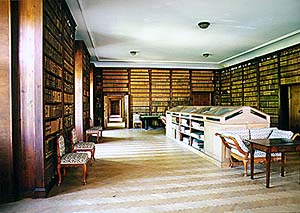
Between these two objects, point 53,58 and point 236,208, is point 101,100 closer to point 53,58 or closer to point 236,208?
point 53,58

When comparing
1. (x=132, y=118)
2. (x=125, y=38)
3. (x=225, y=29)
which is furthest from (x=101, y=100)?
(x=225, y=29)

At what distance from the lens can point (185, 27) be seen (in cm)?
641

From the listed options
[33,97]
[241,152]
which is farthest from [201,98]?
[33,97]

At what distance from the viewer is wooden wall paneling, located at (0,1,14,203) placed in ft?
9.70

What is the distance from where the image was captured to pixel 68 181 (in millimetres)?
3832

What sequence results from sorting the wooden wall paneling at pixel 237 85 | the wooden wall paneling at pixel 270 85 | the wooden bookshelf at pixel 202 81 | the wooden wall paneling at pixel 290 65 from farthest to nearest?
the wooden bookshelf at pixel 202 81 → the wooden wall paneling at pixel 237 85 → the wooden wall paneling at pixel 270 85 → the wooden wall paneling at pixel 290 65

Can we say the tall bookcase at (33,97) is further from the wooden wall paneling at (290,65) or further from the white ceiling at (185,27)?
the wooden wall paneling at (290,65)

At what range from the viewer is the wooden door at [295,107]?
25.8ft

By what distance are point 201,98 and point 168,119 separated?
4578 mm

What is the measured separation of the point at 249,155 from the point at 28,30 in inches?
151

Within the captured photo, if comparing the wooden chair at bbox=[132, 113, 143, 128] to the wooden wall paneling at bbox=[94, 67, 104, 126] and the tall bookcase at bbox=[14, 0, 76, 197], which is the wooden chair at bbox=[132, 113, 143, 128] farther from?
the tall bookcase at bbox=[14, 0, 76, 197]

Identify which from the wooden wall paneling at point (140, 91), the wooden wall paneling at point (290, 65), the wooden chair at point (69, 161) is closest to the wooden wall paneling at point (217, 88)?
the wooden wall paneling at point (140, 91)

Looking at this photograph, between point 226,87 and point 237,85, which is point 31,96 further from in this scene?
point 226,87

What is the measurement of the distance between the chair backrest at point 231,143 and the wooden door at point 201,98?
8.25 metres
